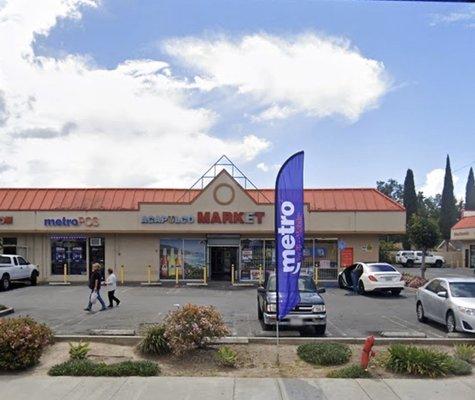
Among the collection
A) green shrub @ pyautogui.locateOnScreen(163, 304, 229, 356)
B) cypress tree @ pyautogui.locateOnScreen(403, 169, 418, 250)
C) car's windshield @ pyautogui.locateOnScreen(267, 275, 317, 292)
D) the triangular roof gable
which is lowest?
green shrub @ pyautogui.locateOnScreen(163, 304, 229, 356)

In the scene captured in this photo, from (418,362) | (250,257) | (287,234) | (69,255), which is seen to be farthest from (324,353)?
(69,255)

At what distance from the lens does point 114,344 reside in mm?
11406

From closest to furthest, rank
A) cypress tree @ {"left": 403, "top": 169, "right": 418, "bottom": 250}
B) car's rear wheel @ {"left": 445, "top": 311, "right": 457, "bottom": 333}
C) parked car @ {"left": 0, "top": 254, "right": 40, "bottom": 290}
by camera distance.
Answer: car's rear wheel @ {"left": 445, "top": 311, "right": 457, "bottom": 333} → parked car @ {"left": 0, "top": 254, "right": 40, "bottom": 290} → cypress tree @ {"left": 403, "top": 169, "right": 418, "bottom": 250}

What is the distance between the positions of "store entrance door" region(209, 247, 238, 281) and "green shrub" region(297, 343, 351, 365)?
21.2 metres

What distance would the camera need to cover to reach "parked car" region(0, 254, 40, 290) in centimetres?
2702

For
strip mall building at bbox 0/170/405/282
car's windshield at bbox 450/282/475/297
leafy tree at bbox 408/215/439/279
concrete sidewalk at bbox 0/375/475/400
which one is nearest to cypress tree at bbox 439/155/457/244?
strip mall building at bbox 0/170/405/282

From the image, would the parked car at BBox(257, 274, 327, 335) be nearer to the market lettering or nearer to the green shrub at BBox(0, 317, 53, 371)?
the green shrub at BBox(0, 317, 53, 371)

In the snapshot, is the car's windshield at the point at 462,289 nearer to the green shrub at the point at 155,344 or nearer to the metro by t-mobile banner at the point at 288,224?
the metro by t-mobile banner at the point at 288,224

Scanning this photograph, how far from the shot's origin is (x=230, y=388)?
345 inches

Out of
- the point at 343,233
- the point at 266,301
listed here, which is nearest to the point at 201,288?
the point at 343,233

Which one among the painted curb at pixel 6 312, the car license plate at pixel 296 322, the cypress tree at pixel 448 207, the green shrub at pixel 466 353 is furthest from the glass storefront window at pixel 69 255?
the cypress tree at pixel 448 207

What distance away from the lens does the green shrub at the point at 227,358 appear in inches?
392

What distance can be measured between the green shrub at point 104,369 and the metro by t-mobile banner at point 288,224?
2.65 m

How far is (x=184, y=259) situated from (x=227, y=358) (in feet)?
72.8
